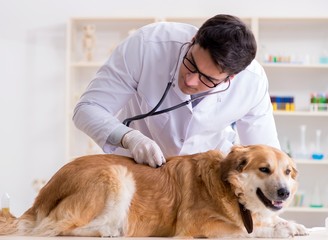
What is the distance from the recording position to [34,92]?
572cm

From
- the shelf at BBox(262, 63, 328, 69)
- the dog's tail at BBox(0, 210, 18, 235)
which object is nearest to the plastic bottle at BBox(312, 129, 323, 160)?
the shelf at BBox(262, 63, 328, 69)

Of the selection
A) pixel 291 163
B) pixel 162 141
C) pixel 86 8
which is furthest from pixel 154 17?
pixel 291 163

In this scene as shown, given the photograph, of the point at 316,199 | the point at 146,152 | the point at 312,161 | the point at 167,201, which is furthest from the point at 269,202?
the point at 316,199

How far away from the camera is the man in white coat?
2.18 meters

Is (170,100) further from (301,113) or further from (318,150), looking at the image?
(318,150)

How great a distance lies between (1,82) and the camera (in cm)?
572

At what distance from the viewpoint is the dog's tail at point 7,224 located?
1.82 metres

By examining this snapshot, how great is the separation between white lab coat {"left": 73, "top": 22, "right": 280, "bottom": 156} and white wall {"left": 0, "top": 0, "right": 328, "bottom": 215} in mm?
3378

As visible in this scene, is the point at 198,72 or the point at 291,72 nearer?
the point at 198,72

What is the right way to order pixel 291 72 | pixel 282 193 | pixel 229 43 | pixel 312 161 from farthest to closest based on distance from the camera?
pixel 291 72 → pixel 312 161 → pixel 229 43 → pixel 282 193

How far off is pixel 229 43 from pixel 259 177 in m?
0.43

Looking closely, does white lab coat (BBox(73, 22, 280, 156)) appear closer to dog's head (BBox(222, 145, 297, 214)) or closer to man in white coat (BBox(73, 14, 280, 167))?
man in white coat (BBox(73, 14, 280, 167))

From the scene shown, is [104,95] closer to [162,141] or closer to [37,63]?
[162,141]

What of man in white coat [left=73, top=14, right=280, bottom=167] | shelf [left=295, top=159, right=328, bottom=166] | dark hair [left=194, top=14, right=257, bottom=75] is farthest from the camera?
shelf [left=295, top=159, right=328, bottom=166]
